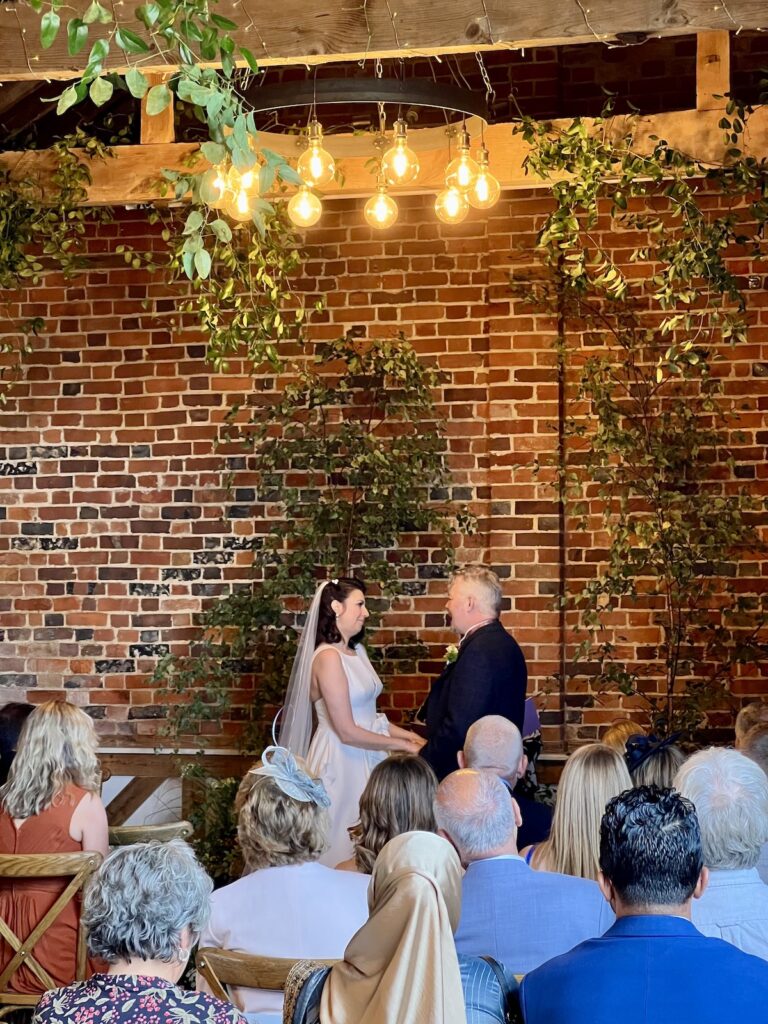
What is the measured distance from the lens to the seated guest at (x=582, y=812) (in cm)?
313

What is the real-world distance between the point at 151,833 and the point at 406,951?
5.26ft

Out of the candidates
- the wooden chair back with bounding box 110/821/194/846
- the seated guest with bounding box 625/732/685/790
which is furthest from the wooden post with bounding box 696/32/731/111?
the wooden chair back with bounding box 110/821/194/846

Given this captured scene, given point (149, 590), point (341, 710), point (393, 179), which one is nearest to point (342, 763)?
point (341, 710)

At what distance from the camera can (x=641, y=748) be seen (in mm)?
3637

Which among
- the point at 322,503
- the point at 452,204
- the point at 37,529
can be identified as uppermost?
the point at 452,204

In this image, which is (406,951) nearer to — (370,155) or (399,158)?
(399,158)

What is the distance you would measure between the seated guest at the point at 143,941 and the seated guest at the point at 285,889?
1.81 ft

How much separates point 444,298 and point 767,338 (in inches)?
55.8

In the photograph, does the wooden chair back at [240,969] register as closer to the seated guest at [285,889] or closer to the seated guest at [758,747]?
the seated guest at [285,889]

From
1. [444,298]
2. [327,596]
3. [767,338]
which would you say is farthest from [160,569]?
[767,338]

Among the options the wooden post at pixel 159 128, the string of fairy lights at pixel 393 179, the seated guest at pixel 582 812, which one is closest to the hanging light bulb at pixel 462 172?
the string of fairy lights at pixel 393 179

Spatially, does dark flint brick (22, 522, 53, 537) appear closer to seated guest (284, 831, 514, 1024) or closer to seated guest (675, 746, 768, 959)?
seated guest (675, 746, 768, 959)

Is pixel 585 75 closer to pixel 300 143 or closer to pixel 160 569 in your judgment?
pixel 300 143

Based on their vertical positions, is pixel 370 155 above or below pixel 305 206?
above
